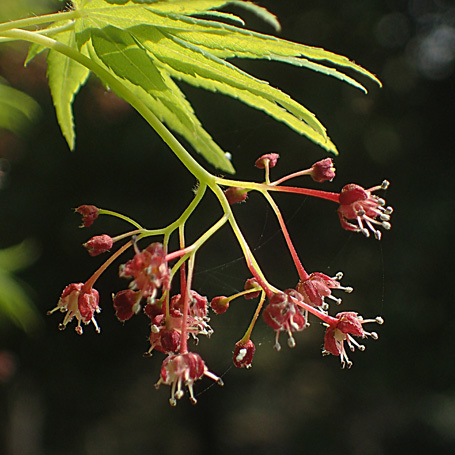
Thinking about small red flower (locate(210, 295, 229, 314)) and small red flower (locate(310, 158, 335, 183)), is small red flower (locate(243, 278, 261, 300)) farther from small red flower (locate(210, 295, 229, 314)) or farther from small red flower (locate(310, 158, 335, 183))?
small red flower (locate(310, 158, 335, 183))

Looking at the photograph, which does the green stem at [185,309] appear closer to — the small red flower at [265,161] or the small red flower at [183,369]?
the small red flower at [183,369]

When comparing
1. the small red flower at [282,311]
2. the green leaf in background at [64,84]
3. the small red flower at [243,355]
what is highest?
the green leaf in background at [64,84]

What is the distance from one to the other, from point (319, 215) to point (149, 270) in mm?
3325

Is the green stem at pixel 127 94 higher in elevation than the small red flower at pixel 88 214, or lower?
higher

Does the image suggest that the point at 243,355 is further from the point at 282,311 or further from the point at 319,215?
the point at 319,215

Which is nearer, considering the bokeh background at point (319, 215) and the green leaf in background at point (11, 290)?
the green leaf in background at point (11, 290)

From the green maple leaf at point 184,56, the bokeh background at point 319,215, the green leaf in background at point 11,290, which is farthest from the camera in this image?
the bokeh background at point 319,215

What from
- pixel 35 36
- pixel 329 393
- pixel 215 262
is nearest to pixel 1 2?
pixel 35 36

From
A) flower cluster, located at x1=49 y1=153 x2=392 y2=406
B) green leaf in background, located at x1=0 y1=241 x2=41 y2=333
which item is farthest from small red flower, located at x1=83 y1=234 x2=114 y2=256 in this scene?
green leaf in background, located at x1=0 y1=241 x2=41 y2=333

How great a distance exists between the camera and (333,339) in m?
0.74

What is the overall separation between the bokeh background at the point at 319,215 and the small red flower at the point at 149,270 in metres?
2.79

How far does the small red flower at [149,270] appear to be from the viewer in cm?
60

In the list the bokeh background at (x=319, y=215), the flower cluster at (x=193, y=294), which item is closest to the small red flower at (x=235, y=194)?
the flower cluster at (x=193, y=294)

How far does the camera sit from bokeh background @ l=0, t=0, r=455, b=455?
3.74 m
